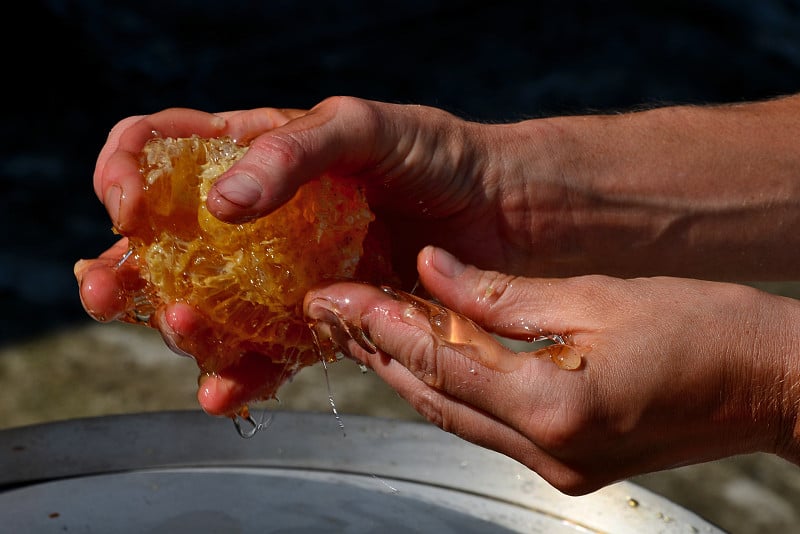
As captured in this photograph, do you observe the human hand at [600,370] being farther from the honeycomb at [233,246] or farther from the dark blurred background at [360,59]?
the dark blurred background at [360,59]

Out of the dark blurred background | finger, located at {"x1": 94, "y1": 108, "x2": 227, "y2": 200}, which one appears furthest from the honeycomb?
the dark blurred background

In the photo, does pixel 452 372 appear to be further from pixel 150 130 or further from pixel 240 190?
pixel 150 130

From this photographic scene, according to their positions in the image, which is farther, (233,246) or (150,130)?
(150,130)

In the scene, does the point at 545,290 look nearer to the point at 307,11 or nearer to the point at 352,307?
the point at 352,307

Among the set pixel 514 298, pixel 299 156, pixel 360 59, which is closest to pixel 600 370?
pixel 514 298

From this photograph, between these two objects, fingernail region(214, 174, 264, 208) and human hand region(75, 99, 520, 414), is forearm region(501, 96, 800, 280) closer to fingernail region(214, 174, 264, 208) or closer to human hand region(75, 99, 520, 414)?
human hand region(75, 99, 520, 414)

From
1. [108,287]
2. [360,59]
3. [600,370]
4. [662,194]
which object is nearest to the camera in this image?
[600,370]

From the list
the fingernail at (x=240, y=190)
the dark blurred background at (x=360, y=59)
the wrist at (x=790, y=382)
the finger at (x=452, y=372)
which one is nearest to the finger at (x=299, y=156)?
the fingernail at (x=240, y=190)
